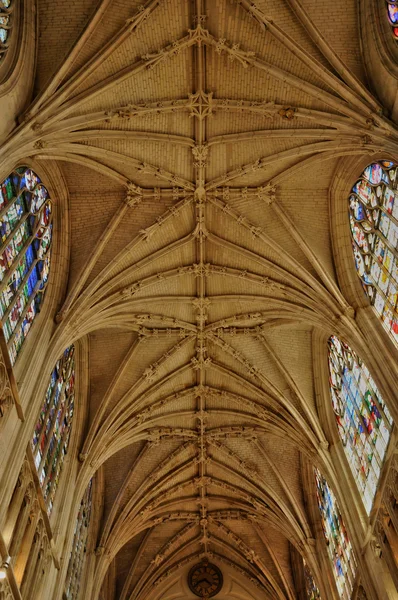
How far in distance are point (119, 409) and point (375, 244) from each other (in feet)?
31.4

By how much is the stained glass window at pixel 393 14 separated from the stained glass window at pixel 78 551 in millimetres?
15396

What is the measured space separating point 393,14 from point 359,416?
31.5ft

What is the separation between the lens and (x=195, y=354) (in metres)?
20.5

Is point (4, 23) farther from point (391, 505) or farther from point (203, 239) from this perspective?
point (391, 505)

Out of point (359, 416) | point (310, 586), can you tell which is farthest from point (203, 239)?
point (310, 586)

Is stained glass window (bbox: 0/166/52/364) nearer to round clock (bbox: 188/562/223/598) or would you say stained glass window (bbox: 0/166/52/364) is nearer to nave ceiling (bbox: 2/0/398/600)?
nave ceiling (bbox: 2/0/398/600)

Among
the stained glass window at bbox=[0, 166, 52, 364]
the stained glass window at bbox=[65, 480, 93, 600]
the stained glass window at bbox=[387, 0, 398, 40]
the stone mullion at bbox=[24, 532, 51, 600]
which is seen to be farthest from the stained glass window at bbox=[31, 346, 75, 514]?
the stained glass window at bbox=[387, 0, 398, 40]

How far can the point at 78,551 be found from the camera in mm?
18750

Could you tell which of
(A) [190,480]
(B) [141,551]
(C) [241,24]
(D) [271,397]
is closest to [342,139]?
(C) [241,24]

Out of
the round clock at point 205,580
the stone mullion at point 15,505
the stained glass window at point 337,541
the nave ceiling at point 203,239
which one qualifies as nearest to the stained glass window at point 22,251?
the nave ceiling at point 203,239

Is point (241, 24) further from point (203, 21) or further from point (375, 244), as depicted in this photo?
point (375, 244)

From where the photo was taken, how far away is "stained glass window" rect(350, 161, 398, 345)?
14.0 meters

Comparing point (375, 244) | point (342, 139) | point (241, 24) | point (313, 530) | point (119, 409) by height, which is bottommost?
point (313, 530)

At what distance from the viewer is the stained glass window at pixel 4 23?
12.4 meters
